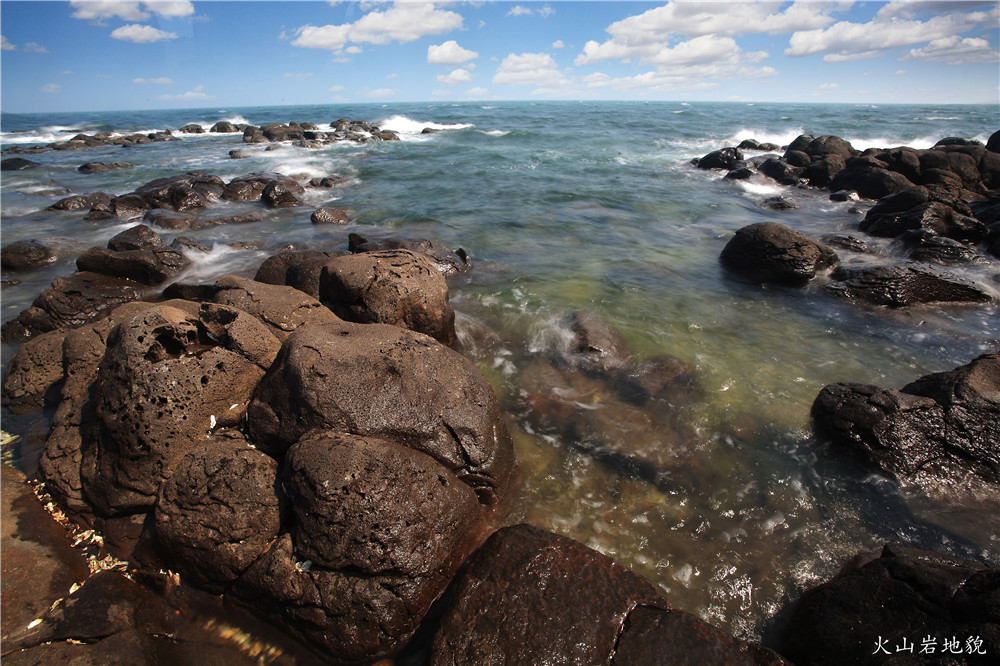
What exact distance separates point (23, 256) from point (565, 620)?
1324 centimetres

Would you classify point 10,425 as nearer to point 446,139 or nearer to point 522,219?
point 522,219

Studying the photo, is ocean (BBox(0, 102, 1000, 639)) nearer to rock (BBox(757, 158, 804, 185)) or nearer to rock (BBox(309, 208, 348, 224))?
rock (BBox(309, 208, 348, 224))

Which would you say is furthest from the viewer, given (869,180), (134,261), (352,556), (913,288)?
(869,180)

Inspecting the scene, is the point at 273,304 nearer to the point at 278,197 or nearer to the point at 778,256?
the point at 778,256

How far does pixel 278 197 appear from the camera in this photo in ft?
51.3

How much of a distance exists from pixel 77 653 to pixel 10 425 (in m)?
3.50

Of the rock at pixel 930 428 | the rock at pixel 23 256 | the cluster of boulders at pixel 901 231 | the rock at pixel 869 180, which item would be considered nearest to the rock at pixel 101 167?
the rock at pixel 23 256

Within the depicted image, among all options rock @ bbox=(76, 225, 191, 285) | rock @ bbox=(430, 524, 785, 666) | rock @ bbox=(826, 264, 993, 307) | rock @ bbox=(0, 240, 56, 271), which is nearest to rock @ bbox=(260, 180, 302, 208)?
rock @ bbox=(76, 225, 191, 285)

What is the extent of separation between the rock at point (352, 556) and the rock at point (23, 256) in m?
11.0

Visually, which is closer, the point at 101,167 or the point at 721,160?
the point at 101,167

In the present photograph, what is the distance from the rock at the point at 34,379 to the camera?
17.3 ft

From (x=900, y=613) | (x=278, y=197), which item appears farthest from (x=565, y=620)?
(x=278, y=197)

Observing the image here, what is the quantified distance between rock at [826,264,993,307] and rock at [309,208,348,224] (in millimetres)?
12373

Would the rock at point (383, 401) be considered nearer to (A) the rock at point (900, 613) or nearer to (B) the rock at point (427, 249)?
(A) the rock at point (900, 613)
